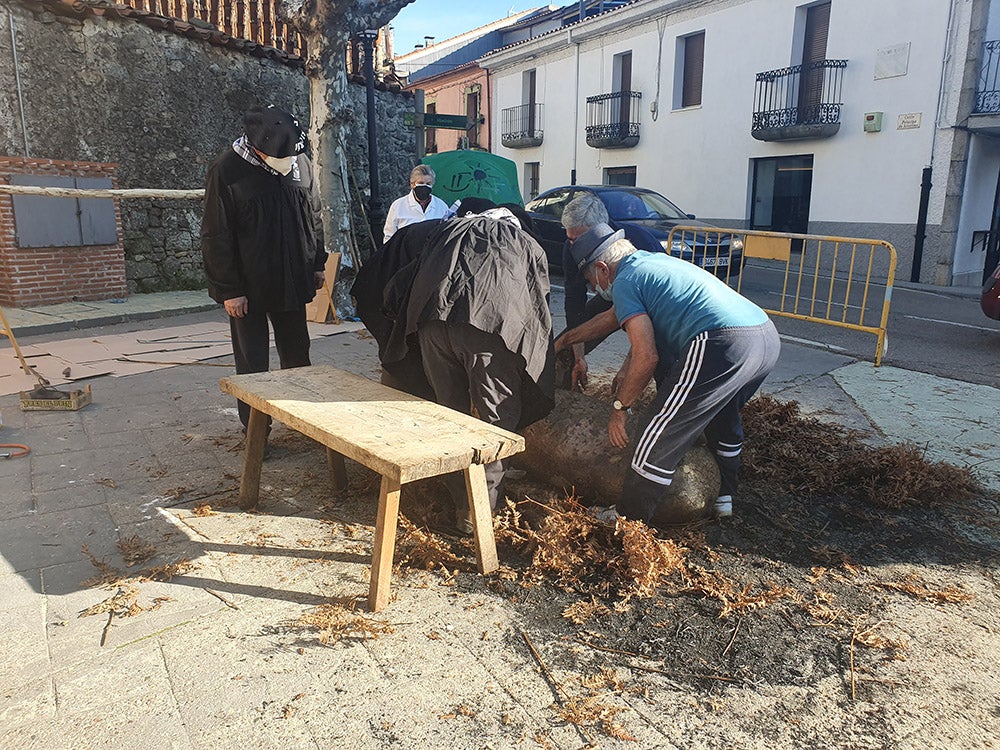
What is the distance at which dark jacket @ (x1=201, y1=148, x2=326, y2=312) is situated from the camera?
13.2 feet

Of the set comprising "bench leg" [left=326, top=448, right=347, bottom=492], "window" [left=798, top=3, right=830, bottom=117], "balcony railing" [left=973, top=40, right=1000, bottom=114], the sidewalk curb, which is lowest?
"bench leg" [left=326, top=448, right=347, bottom=492]

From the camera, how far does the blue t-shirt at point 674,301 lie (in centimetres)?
316

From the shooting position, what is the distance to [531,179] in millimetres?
26953

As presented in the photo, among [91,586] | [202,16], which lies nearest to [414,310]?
[91,586]

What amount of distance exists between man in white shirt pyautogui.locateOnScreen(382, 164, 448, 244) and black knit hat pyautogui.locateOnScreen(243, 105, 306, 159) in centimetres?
300

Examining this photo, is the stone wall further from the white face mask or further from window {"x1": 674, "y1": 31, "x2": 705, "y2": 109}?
window {"x1": 674, "y1": 31, "x2": 705, "y2": 109}

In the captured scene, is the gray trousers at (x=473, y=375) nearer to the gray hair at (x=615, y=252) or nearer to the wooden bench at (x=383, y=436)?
the wooden bench at (x=383, y=436)

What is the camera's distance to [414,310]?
3.17 metres

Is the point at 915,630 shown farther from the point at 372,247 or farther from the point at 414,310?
the point at 372,247

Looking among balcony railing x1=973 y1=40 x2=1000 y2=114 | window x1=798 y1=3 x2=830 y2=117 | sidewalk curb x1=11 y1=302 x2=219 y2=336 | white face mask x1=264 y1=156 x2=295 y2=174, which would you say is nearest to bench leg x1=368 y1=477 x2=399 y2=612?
white face mask x1=264 y1=156 x2=295 y2=174

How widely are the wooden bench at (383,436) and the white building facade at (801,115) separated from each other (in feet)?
47.1

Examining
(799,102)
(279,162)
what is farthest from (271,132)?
(799,102)

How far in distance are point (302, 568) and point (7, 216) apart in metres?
7.54

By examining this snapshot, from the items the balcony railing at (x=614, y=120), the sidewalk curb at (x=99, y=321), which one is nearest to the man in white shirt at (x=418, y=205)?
the sidewalk curb at (x=99, y=321)
